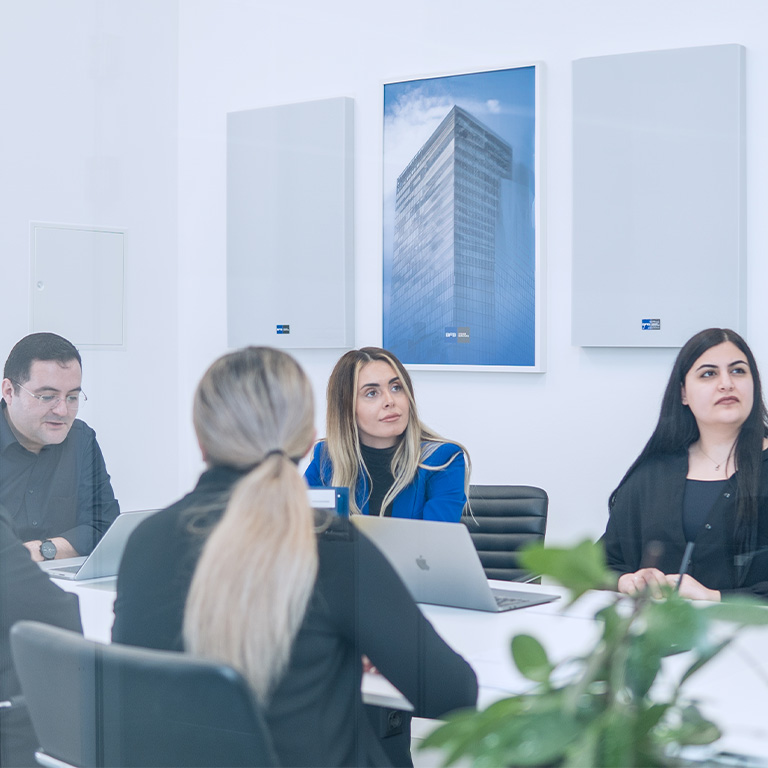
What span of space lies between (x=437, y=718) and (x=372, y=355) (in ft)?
2.35

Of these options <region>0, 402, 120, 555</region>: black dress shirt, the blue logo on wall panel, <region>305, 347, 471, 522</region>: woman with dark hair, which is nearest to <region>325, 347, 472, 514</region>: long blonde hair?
<region>305, 347, 471, 522</region>: woman with dark hair

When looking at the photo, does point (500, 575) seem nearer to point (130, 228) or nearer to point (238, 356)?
point (238, 356)

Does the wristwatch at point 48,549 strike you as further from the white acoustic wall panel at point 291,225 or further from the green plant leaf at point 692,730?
the green plant leaf at point 692,730

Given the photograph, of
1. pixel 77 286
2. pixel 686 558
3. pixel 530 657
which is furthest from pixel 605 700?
pixel 77 286

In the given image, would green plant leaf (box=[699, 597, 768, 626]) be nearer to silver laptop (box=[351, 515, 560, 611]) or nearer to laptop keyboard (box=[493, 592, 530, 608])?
silver laptop (box=[351, 515, 560, 611])

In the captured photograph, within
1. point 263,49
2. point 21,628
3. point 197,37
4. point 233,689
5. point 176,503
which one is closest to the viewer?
point 233,689

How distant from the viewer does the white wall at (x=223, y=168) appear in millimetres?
1864

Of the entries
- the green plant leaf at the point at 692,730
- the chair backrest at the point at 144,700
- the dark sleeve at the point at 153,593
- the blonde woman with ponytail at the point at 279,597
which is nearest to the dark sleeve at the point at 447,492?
the blonde woman with ponytail at the point at 279,597

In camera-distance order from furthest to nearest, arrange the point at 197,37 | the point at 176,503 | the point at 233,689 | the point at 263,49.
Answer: the point at 197,37
the point at 263,49
the point at 176,503
the point at 233,689

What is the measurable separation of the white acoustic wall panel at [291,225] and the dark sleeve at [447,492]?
0.32m

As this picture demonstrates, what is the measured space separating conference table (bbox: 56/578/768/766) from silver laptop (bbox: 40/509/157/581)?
0.82 ft

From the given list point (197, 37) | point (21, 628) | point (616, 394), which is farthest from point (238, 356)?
point (197, 37)

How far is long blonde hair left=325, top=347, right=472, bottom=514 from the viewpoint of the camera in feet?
6.36

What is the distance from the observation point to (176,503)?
1.77 m
